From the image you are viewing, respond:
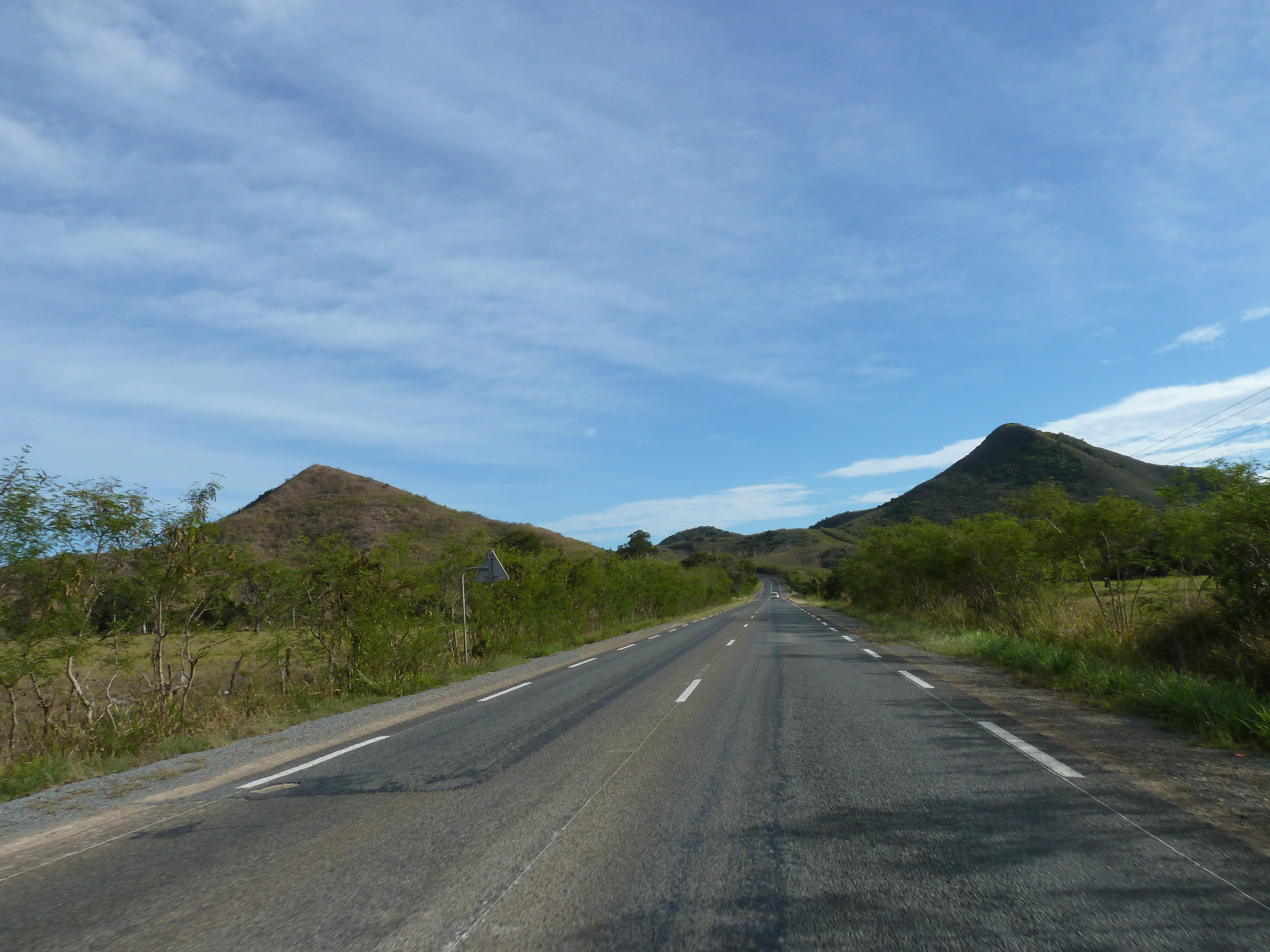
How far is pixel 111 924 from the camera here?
349 cm

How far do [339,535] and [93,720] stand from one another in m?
5.36

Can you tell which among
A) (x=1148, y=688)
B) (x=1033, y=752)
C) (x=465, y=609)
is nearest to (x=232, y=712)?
(x=465, y=609)

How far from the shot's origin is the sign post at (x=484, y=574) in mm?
17448

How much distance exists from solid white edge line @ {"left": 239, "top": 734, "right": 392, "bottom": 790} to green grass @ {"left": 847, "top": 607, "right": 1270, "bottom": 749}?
8350mm

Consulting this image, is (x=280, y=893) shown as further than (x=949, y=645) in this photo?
No

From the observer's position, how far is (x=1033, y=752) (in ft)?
20.2

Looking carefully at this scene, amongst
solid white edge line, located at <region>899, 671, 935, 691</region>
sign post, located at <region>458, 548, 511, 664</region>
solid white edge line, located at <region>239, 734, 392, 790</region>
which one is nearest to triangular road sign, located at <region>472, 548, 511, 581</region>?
sign post, located at <region>458, 548, 511, 664</region>

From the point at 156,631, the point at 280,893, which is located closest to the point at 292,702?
the point at 156,631

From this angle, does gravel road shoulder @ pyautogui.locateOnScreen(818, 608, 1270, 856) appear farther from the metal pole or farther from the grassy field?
the metal pole

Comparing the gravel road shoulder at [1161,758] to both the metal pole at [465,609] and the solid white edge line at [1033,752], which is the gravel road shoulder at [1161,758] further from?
the metal pole at [465,609]

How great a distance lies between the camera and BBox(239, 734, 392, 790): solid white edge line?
637cm

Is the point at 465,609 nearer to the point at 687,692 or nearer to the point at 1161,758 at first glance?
the point at 687,692

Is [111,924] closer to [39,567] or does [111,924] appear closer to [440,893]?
[440,893]

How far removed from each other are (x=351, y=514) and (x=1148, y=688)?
226ft
